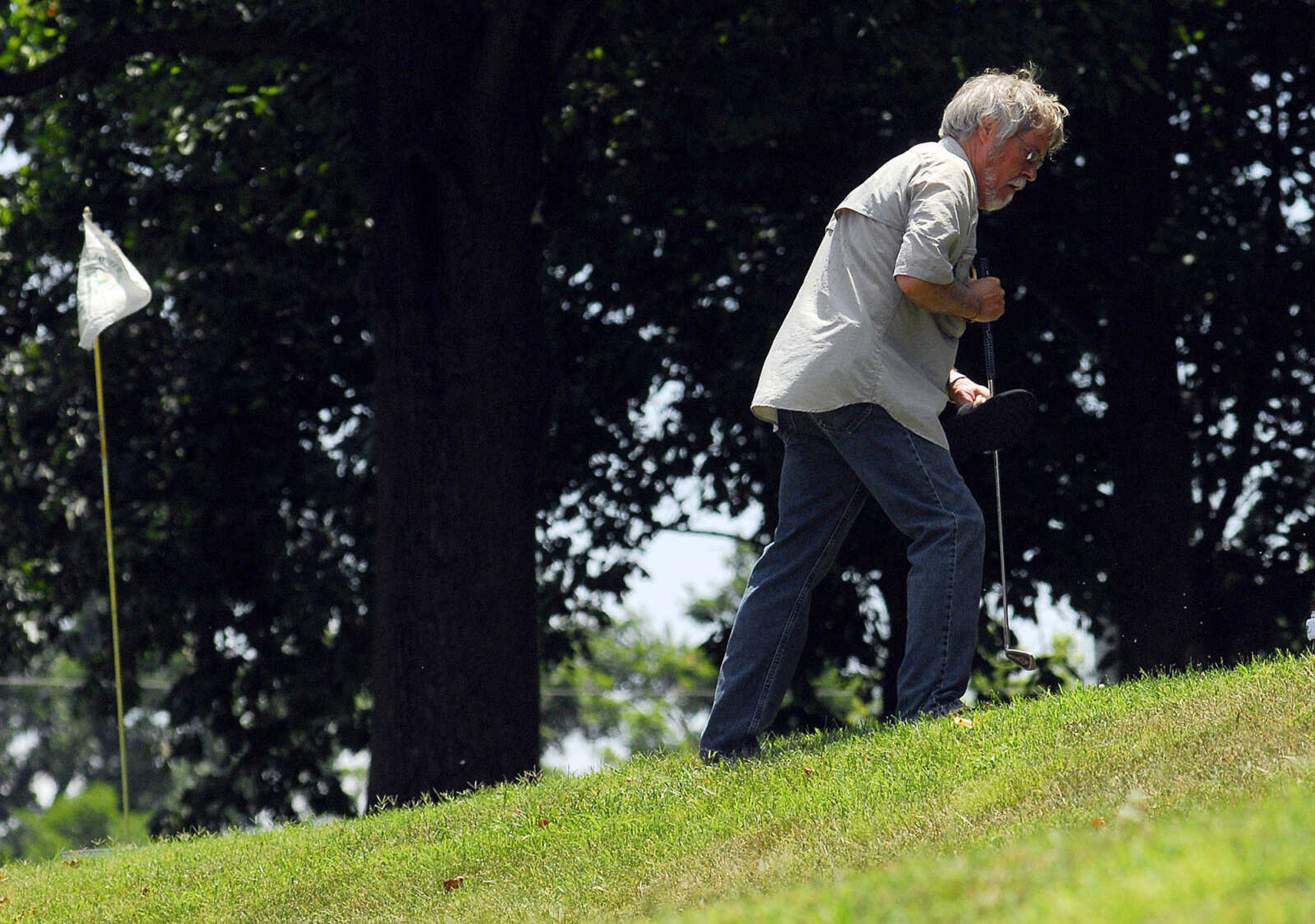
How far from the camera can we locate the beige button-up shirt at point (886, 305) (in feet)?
18.8

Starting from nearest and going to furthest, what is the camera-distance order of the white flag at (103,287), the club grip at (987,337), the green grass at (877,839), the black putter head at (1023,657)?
1. the green grass at (877,839)
2. the black putter head at (1023,657)
3. the club grip at (987,337)
4. the white flag at (103,287)

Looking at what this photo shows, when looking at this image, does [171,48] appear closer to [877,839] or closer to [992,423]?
[992,423]

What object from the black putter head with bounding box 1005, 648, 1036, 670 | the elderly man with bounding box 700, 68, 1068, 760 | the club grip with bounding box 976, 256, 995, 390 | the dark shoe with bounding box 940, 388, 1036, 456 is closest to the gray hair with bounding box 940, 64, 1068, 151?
the elderly man with bounding box 700, 68, 1068, 760

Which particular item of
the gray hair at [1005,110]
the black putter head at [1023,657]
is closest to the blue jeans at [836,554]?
the black putter head at [1023,657]

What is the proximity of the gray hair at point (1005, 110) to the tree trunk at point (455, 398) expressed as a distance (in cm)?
442

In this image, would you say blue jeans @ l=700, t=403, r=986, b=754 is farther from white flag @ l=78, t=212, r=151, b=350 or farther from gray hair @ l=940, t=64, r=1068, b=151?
white flag @ l=78, t=212, r=151, b=350

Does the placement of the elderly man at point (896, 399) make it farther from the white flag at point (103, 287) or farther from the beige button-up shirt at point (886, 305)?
the white flag at point (103, 287)

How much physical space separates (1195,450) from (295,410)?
7370 millimetres

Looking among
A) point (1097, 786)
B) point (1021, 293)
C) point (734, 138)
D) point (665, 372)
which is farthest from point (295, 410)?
point (1097, 786)

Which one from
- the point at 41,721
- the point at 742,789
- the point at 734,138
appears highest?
the point at 734,138

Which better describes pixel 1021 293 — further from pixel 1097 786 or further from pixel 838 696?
pixel 1097 786

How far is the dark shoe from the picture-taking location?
5.95m

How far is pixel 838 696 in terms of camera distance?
18.3 metres

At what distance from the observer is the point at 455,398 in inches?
385
